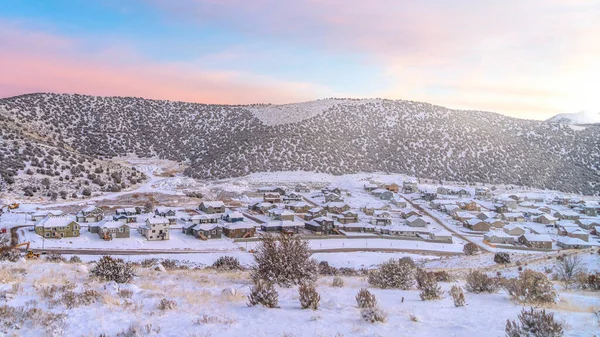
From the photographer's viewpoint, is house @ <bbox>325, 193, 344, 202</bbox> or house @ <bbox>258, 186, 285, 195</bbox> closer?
house @ <bbox>325, 193, 344, 202</bbox>

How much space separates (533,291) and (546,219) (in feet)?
227

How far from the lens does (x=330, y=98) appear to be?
172625mm

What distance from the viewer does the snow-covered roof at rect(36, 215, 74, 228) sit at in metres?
44.4

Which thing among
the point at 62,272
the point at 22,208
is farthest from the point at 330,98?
the point at 62,272

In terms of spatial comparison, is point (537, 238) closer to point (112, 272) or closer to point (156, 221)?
point (156, 221)

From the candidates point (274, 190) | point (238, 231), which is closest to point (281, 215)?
point (238, 231)

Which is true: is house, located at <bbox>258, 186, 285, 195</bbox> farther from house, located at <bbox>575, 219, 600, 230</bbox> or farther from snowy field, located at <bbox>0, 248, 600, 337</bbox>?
snowy field, located at <bbox>0, 248, 600, 337</bbox>

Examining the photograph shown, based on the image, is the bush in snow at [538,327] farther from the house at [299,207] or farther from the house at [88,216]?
the house at [299,207]

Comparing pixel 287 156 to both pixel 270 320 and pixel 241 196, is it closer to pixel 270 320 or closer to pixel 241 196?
pixel 241 196

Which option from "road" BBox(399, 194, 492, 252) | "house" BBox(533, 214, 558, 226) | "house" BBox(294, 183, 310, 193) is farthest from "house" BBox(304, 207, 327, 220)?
"house" BBox(533, 214, 558, 226)

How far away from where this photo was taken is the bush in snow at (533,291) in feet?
41.7

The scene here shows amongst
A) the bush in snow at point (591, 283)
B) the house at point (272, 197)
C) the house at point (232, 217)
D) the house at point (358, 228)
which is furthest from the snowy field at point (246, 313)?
the house at point (272, 197)

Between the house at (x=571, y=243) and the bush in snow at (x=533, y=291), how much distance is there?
54.1m

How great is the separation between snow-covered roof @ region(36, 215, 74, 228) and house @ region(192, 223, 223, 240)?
1401cm
